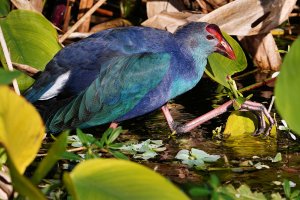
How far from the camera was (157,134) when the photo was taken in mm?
3777

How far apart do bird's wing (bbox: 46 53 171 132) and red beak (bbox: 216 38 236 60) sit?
328mm

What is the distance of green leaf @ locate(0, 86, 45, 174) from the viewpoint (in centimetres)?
192

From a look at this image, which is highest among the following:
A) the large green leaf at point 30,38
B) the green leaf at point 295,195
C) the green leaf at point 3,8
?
the green leaf at point 295,195

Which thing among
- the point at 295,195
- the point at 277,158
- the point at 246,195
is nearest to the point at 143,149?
the point at 277,158

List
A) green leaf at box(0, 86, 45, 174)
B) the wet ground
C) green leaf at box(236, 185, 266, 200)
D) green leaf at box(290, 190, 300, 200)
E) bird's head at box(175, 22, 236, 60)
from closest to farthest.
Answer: green leaf at box(0, 86, 45, 174) → green leaf at box(290, 190, 300, 200) → green leaf at box(236, 185, 266, 200) → the wet ground → bird's head at box(175, 22, 236, 60)

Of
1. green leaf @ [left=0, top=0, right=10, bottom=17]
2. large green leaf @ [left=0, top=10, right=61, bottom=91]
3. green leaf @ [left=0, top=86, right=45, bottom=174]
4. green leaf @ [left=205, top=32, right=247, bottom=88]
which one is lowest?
green leaf @ [left=205, top=32, right=247, bottom=88]

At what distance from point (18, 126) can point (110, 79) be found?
145cm

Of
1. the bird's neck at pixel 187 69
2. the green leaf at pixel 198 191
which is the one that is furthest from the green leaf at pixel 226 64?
the green leaf at pixel 198 191

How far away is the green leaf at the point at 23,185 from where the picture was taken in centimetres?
193

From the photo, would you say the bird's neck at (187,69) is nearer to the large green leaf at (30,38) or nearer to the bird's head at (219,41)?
the bird's head at (219,41)

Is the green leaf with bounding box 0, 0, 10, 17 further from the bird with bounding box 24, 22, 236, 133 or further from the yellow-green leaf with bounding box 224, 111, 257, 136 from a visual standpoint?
the yellow-green leaf with bounding box 224, 111, 257, 136

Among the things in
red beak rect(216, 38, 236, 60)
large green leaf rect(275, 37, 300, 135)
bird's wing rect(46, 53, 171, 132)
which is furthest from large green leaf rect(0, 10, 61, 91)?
large green leaf rect(275, 37, 300, 135)

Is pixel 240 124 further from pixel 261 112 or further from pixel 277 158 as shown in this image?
pixel 277 158

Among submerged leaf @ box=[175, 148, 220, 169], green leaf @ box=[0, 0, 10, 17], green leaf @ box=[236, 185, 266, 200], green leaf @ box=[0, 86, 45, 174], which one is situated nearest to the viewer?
green leaf @ box=[0, 86, 45, 174]
